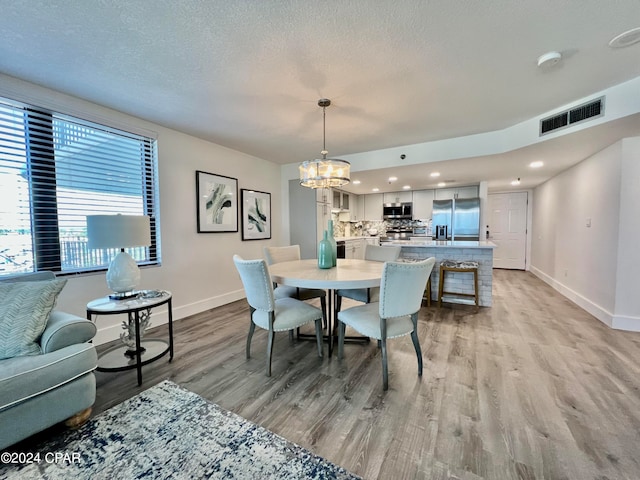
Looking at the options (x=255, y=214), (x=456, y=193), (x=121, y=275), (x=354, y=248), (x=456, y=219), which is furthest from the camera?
(x=354, y=248)

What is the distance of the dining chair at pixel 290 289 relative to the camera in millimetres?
2787

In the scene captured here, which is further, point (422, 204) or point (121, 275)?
point (422, 204)

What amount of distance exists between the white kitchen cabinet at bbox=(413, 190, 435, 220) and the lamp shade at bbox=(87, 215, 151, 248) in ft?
19.1

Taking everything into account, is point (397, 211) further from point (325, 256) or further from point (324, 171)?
point (325, 256)

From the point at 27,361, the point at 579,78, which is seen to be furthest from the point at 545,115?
the point at 27,361

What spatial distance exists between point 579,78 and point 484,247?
6.84 ft

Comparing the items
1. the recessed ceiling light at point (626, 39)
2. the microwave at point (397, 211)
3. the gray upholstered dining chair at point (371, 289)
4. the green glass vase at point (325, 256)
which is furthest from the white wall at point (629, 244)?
the microwave at point (397, 211)

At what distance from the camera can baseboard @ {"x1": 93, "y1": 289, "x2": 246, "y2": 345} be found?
2652mm

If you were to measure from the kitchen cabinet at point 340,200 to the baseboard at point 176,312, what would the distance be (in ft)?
9.16

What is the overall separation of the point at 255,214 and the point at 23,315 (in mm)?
3152

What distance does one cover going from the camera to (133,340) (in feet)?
7.91

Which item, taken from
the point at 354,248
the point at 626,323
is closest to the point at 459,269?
the point at 626,323

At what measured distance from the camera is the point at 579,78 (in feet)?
7.03

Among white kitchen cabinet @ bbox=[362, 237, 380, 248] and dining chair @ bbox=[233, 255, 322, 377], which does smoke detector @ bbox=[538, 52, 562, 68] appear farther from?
white kitchen cabinet @ bbox=[362, 237, 380, 248]
